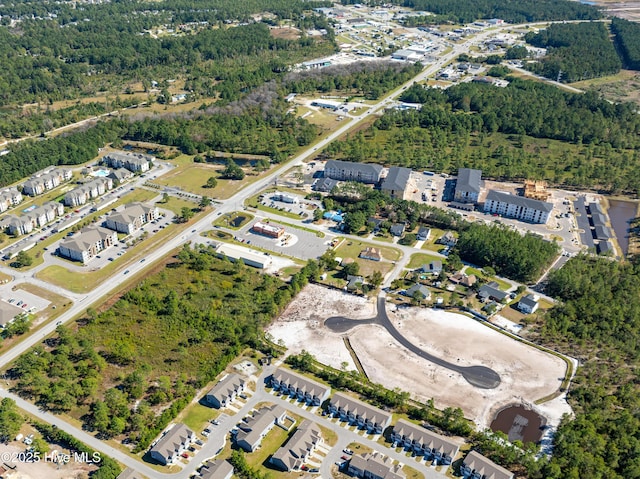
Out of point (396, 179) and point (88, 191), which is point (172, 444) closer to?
point (88, 191)

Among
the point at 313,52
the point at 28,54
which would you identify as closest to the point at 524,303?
the point at 313,52

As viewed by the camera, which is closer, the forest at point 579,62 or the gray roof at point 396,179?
the gray roof at point 396,179

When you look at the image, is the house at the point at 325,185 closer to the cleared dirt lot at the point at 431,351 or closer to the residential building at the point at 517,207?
the residential building at the point at 517,207

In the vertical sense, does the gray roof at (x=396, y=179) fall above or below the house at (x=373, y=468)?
above

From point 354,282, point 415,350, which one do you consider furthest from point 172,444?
point 354,282

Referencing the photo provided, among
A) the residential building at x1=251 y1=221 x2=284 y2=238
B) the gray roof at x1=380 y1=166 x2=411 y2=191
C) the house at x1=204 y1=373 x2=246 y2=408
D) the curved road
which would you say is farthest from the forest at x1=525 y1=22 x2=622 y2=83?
the house at x1=204 y1=373 x2=246 y2=408

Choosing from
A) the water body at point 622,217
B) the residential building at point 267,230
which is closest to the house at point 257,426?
the residential building at point 267,230
